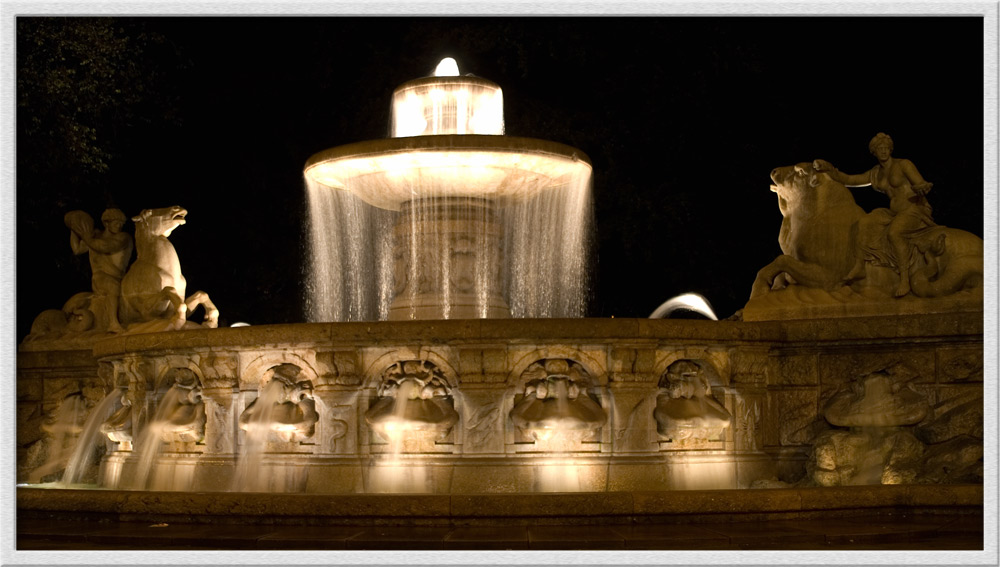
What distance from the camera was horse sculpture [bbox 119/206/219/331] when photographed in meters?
13.9

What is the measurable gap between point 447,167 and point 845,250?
382 centimetres

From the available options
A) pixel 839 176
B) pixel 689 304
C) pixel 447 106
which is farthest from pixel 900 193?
pixel 689 304

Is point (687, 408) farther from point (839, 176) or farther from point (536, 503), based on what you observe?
point (839, 176)

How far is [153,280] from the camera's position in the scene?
14.0 m

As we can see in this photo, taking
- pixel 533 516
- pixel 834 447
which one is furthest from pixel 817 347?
pixel 533 516

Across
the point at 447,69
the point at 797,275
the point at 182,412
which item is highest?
the point at 447,69

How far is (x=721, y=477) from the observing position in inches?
352

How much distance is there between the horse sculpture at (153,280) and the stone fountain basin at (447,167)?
3.01 meters

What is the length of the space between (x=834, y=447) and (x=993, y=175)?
2.53m

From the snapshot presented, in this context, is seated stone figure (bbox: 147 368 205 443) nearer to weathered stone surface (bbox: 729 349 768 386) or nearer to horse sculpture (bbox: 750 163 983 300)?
weathered stone surface (bbox: 729 349 768 386)

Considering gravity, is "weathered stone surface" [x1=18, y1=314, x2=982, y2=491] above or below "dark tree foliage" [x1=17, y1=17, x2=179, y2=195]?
below

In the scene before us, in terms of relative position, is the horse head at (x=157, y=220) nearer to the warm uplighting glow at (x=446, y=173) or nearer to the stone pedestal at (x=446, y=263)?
the warm uplighting glow at (x=446, y=173)

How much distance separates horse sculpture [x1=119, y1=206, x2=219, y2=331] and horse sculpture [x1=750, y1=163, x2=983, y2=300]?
260 inches

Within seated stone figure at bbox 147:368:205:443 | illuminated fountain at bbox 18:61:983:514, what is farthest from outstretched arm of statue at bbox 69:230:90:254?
seated stone figure at bbox 147:368:205:443
